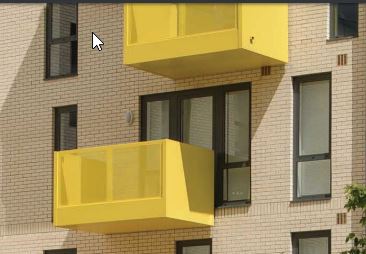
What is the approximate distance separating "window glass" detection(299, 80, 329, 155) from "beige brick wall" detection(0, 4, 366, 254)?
270 millimetres

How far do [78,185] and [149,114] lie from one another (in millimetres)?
2327

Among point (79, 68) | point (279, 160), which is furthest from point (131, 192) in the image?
point (79, 68)

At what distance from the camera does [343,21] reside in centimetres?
1917

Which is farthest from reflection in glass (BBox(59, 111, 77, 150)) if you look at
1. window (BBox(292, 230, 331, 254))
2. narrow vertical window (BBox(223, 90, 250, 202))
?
window (BBox(292, 230, 331, 254))

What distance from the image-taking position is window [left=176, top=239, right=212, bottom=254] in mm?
20250

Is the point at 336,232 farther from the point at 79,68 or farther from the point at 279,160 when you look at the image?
the point at 79,68

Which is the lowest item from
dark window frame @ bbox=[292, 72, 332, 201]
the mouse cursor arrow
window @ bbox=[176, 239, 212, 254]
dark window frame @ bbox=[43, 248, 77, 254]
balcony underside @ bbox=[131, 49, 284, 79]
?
dark window frame @ bbox=[43, 248, 77, 254]

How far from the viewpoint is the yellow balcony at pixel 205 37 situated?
735 inches

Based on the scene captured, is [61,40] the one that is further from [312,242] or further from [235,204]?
[312,242]

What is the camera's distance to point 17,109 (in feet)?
78.0

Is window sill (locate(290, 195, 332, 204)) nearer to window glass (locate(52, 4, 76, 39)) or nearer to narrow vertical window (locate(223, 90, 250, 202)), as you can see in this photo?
Result: narrow vertical window (locate(223, 90, 250, 202))

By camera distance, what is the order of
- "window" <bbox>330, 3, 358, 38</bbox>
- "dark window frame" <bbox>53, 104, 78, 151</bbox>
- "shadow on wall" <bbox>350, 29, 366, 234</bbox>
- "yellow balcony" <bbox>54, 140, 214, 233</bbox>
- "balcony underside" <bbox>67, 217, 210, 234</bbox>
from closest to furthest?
"shadow on wall" <bbox>350, 29, 366, 234</bbox> < "window" <bbox>330, 3, 358, 38</bbox> < "yellow balcony" <bbox>54, 140, 214, 233</bbox> < "balcony underside" <bbox>67, 217, 210, 234</bbox> < "dark window frame" <bbox>53, 104, 78, 151</bbox>

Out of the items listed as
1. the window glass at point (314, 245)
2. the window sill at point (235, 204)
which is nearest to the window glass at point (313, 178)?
the window glass at point (314, 245)

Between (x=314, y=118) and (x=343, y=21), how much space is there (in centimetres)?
190
